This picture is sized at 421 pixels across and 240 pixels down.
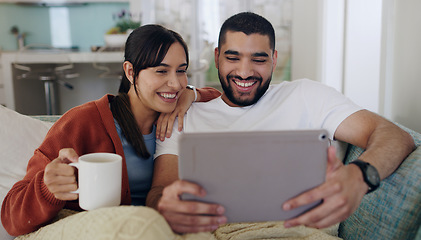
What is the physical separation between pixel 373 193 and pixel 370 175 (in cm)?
19

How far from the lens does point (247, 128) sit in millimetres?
1336

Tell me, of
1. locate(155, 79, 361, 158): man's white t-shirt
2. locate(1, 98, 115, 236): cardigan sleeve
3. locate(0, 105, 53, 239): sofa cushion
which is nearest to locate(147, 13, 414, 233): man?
locate(155, 79, 361, 158): man's white t-shirt

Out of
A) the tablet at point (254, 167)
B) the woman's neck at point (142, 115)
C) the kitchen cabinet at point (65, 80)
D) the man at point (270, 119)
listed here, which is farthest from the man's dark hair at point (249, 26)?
the kitchen cabinet at point (65, 80)

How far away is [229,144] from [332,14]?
3324 mm

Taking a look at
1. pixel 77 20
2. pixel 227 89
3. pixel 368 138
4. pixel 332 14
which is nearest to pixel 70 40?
pixel 77 20

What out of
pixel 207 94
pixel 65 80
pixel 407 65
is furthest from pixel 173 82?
pixel 65 80

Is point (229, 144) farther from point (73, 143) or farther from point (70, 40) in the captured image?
point (70, 40)

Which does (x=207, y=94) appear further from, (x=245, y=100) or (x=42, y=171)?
(x=42, y=171)

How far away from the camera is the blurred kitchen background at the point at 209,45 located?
1.72 meters

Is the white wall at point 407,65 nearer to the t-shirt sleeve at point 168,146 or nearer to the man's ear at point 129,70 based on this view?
the t-shirt sleeve at point 168,146

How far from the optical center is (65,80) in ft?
15.2

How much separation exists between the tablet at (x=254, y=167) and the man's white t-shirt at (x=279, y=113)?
0.46 meters

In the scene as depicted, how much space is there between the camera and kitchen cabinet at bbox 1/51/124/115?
377 centimetres

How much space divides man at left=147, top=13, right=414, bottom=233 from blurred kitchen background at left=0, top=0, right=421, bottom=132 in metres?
0.49
